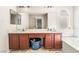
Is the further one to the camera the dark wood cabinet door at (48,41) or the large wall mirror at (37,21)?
the dark wood cabinet door at (48,41)

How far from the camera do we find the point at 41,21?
1.53 meters

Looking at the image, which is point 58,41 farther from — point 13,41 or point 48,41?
point 13,41

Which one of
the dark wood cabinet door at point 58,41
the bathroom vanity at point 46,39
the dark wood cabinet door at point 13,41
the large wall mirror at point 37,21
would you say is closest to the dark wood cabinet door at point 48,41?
the bathroom vanity at point 46,39

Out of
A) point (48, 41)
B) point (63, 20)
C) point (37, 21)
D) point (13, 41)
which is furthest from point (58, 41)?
point (13, 41)

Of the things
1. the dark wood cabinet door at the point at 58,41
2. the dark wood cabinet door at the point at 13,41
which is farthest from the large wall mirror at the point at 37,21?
the dark wood cabinet door at the point at 13,41

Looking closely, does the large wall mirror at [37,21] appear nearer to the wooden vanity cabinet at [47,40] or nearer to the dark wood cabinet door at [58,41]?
the wooden vanity cabinet at [47,40]

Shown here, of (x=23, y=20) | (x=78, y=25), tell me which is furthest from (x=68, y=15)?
(x=23, y=20)

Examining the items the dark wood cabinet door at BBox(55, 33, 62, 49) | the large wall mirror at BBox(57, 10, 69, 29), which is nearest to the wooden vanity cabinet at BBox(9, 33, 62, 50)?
the dark wood cabinet door at BBox(55, 33, 62, 49)

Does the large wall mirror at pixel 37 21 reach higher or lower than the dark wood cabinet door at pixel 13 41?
higher

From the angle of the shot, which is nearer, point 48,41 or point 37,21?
point 37,21

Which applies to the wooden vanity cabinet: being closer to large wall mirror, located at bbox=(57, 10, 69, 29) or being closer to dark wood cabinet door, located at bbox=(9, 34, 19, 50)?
dark wood cabinet door, located at bbox=(9, 34, 19, 50)
